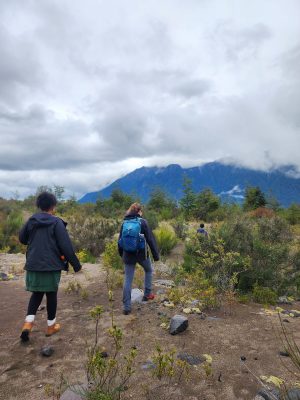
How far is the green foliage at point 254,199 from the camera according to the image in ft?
117

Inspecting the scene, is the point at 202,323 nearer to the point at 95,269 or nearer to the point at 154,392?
the point at 154,392

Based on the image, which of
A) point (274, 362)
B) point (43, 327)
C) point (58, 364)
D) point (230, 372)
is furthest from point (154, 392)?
point (43, 327)

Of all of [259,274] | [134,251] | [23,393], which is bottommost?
[23,393]

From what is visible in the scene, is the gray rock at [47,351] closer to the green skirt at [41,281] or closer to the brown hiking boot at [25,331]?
the brown hiking boot at [25,331]

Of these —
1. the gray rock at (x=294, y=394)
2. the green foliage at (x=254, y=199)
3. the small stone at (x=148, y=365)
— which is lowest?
the small stone at (x=148, y=365)

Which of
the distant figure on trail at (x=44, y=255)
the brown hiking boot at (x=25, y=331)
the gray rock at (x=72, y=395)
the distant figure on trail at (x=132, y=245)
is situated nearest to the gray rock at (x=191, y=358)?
the gray rock at (x=72, y=395)

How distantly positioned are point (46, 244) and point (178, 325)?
2.02 m

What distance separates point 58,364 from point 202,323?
6.99 feet

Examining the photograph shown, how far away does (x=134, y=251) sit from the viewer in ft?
18.8

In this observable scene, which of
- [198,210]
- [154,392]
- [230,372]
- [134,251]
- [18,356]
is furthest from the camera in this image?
[198,210]

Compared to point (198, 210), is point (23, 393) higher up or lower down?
lower down

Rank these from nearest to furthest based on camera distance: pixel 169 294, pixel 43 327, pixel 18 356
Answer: pixel 18 356, pixel 43 327, pixel 169 294

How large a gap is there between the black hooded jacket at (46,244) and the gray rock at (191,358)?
1.62m

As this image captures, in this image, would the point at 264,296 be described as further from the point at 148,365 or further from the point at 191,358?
the point at 148,365
